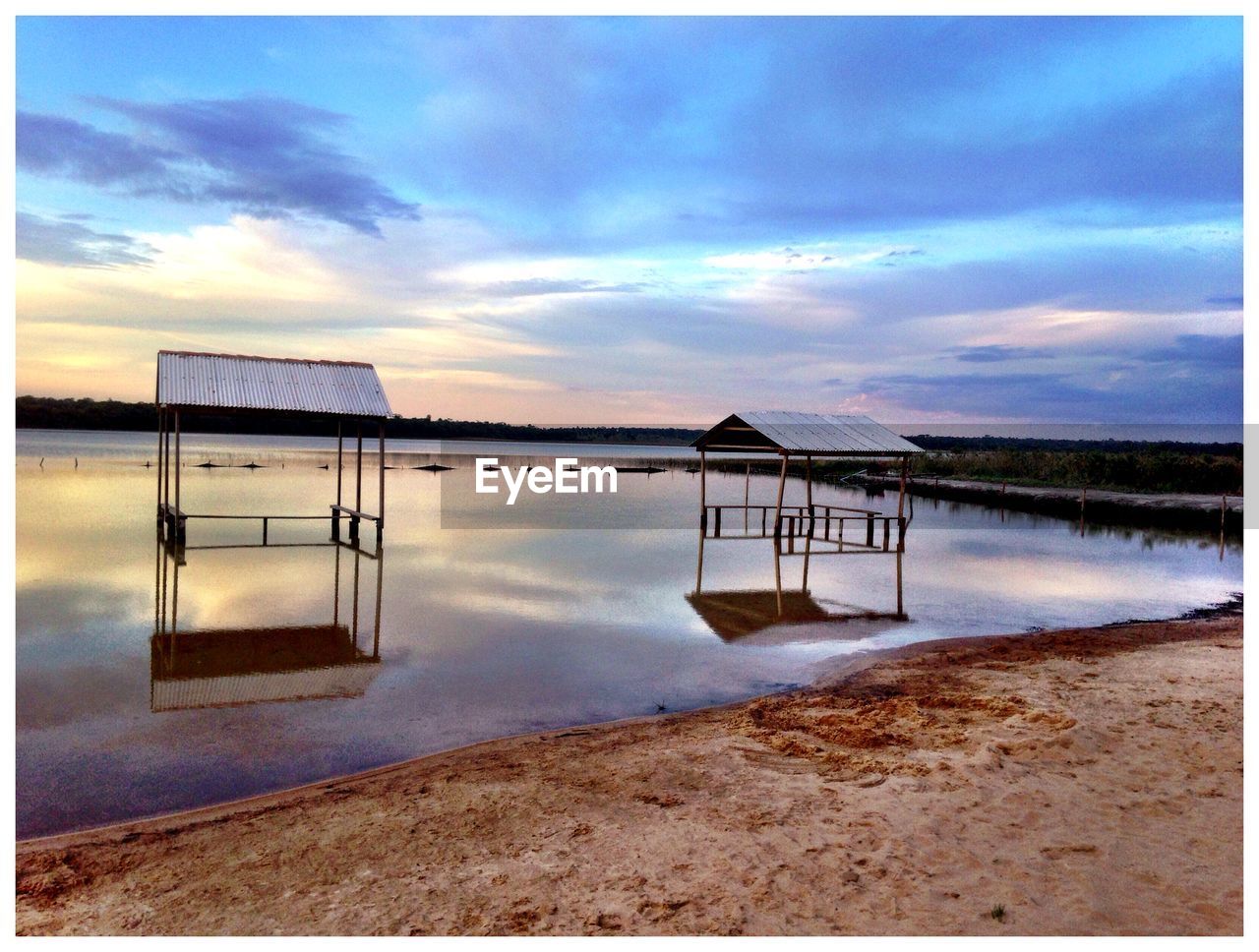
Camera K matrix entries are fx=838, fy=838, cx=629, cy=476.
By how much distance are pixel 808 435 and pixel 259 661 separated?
52.3ft

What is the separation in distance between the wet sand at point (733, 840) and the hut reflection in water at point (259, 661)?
2.55 meters

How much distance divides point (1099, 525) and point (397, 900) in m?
27.4

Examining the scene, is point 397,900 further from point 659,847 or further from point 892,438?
point 892,438

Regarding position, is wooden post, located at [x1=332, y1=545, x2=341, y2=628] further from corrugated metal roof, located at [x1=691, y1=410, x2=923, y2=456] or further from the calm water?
corrugated metal roof, located at [x1=691, y1=410, x2=923, y2=456]

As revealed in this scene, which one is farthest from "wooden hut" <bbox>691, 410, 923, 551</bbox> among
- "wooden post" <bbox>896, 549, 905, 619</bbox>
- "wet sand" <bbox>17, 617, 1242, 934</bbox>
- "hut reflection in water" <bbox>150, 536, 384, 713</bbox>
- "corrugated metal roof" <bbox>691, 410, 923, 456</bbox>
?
"wet sand" <bbox>17, 617, 1242, 934</bbox>

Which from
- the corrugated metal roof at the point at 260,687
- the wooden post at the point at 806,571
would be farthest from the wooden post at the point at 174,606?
the wooden post at the point at 806,571

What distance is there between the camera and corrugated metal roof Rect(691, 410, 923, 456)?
2138 cm

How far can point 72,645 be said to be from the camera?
30.0 feet

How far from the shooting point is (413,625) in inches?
421

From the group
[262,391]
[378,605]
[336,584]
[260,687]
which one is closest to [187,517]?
[262,391]

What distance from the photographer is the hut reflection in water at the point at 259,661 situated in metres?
7.72

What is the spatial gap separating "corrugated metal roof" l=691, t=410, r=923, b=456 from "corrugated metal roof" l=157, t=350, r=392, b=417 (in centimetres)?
941

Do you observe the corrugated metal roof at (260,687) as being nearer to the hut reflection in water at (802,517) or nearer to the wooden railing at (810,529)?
the hut reflection in water at (802,517)

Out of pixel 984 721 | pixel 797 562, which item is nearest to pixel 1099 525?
pixel 797 562
